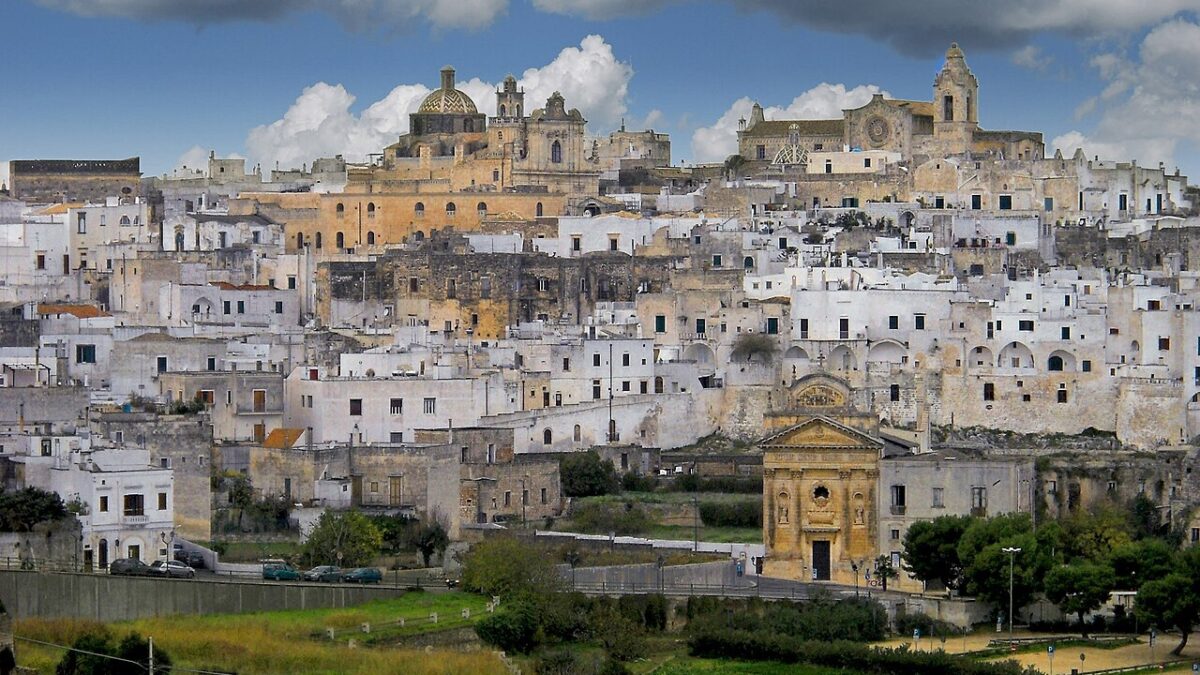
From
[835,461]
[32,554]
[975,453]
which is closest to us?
[32,554]

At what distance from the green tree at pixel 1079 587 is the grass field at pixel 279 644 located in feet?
30.9

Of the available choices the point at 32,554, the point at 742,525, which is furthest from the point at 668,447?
the point at 32,554

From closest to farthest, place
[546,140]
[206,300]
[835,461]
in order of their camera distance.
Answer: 1. [835,461]
2. [206,300]
3. [546,140]

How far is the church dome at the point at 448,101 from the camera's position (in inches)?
3287

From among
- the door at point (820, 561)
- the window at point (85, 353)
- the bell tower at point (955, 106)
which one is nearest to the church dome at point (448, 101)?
the bell tower at point (955, 106)

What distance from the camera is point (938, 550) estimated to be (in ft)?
174

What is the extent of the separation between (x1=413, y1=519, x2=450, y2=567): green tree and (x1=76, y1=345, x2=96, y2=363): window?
11177 millimetres

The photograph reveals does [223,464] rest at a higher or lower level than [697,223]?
lower

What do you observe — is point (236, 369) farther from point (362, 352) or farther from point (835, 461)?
point (835, 461)

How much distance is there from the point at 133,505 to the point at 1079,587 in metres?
15.6

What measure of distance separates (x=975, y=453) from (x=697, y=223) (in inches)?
614

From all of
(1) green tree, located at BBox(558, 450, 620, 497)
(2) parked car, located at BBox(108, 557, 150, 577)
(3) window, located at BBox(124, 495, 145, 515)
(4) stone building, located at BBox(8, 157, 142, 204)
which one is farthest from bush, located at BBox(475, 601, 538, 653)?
(4) stone building, located at BBox(8, 157, 142, 204)

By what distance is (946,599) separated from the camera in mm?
52312

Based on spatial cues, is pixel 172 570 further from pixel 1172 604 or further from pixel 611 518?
pixel 1172 604
